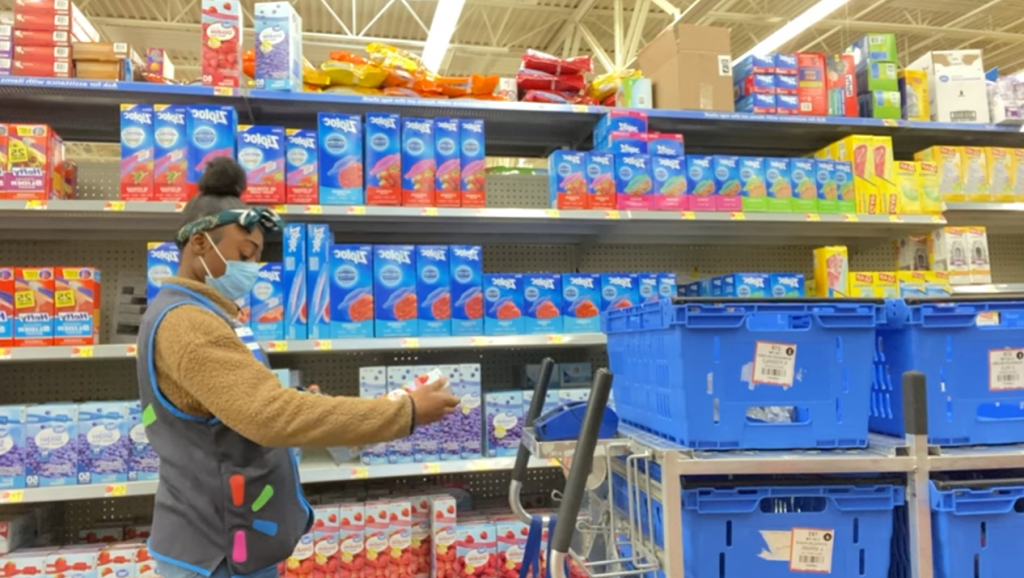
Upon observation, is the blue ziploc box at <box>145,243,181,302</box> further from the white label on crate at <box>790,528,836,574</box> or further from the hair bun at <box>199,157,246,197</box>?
the white label on crate at <box>790,528,836,574</box>

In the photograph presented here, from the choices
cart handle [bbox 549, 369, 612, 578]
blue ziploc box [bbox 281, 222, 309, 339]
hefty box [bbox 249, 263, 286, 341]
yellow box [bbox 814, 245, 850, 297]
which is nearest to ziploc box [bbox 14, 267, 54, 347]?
hefty box [bbox 249, 263, 286, 341]

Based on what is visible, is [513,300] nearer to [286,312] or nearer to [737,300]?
[286,312]

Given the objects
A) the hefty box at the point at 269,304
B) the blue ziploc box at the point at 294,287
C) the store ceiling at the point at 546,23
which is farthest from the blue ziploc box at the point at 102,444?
the store ceiling at the point at 546,23

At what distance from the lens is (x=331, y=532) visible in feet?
8.75

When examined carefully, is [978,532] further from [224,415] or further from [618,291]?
[618,291]

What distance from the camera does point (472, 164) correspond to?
2945 millimetres

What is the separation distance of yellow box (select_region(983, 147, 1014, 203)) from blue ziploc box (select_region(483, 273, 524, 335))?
2576 millimetres

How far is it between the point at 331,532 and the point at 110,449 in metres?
0.90

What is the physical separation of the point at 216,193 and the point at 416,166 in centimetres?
123

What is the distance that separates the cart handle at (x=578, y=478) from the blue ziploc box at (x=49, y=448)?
2.20 meters

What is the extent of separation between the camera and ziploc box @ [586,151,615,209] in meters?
3.02

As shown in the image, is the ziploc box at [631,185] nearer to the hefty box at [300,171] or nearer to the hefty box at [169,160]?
the hefty box at [300,171]

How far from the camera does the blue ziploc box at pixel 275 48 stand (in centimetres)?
281

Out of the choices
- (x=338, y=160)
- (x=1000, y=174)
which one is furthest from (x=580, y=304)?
(x=1000, y=174)
